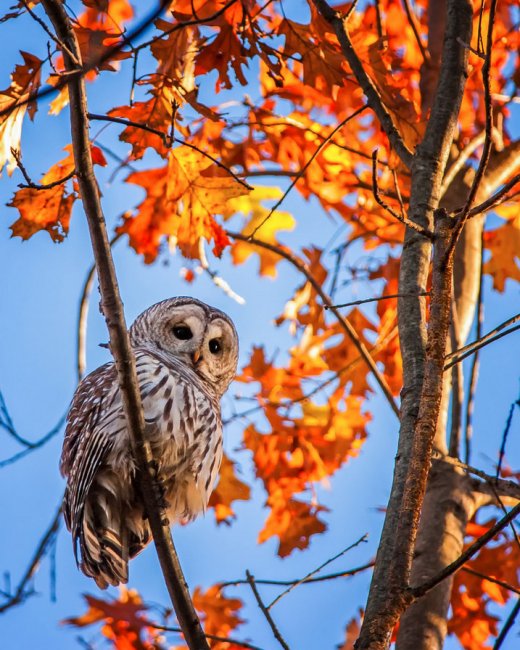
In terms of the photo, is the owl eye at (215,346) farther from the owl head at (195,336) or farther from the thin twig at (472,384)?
the thin twig at (472,384)

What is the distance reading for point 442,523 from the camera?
408 cm

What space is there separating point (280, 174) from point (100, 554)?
2901 millimetres

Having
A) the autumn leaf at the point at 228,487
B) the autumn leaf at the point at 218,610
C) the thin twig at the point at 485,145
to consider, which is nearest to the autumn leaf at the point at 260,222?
the autumn leaf at the point at 228,487

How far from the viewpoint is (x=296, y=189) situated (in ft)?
18.5

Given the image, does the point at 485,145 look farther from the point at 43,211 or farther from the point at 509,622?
the point at 43,211

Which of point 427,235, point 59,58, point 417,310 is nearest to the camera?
point 427,235

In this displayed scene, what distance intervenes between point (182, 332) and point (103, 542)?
1.61 m

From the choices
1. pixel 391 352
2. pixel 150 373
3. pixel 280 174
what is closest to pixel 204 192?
pixel 150 373

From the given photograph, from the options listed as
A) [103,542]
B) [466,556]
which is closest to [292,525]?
[103,542]

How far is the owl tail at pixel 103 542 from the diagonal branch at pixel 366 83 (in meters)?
1.95

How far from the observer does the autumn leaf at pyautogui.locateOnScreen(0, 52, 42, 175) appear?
3.52 meters

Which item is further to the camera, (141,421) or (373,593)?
(141,421)

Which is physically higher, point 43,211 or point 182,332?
point 182,332

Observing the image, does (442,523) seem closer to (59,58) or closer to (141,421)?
(141,421)
